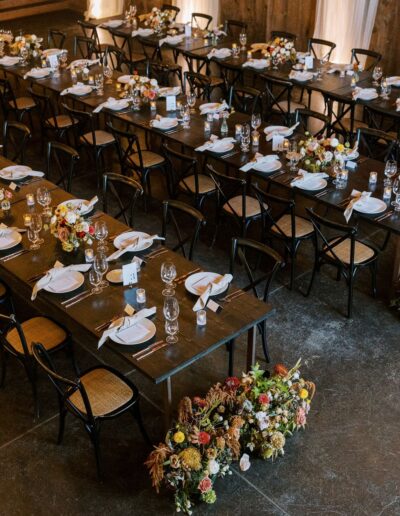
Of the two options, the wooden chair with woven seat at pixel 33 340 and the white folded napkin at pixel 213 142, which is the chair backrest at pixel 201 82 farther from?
the wooden chair with woven seat at pixel 33 340

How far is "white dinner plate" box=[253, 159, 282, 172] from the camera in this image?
20.9 feet

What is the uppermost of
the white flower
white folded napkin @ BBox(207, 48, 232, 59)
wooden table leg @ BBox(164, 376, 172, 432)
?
white folded napkin @ BBox(207, 48, 232, 59)

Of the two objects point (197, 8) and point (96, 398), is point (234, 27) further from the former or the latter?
point (96, 398)

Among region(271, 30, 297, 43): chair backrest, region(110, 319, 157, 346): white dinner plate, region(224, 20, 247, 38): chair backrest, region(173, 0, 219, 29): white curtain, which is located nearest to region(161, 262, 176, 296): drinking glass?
region(110, 319, 157, 346): white dinner plate

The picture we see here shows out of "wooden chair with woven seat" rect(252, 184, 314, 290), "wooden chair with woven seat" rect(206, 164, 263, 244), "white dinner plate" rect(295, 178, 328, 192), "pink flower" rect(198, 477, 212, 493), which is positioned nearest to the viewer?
"pink flower" rect(198, 477, 212, 493)

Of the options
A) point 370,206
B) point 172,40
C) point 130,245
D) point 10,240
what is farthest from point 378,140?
point 10,240

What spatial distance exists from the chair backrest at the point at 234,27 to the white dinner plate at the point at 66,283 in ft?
22.4

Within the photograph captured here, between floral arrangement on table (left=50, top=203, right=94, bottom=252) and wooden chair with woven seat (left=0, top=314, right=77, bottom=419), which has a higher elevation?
floral arrangement on table (left=50, top=203, right=94, bottom=252)

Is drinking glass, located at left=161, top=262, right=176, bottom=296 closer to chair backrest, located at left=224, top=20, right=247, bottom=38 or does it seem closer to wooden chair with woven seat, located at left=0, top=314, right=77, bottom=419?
wooden chair with woven seat, located at left=0, top=314, right=77, bottom=419

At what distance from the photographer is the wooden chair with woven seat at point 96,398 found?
4.16 meters

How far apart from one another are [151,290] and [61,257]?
0.83 metres

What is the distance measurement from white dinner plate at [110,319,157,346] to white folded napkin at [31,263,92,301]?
75cm

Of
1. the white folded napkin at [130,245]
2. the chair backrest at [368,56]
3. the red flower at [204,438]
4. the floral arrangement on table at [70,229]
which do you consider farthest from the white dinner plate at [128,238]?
the chair backrest at [368,56]

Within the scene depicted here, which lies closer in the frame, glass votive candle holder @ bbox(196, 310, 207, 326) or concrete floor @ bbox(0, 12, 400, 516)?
concrete floor @ bbox(0, 12, 400, 516)
